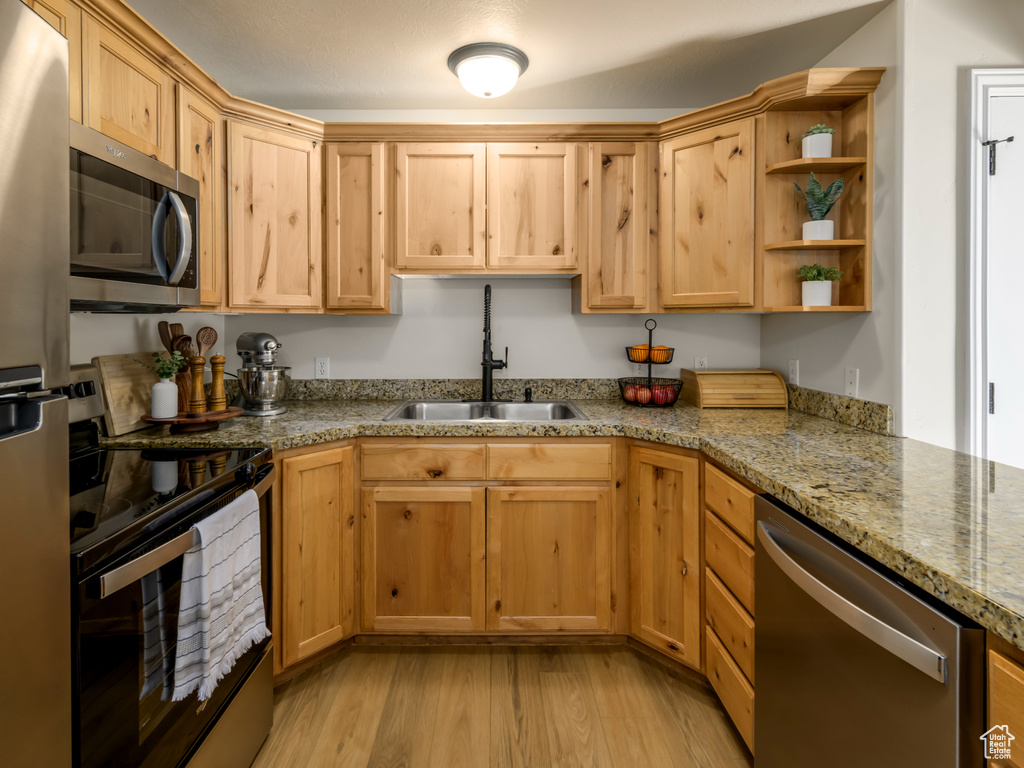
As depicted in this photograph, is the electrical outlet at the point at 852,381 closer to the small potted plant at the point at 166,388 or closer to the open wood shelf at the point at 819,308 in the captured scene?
the open wood shelf at the point at 819,308

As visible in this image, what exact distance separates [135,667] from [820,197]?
244 centimetres

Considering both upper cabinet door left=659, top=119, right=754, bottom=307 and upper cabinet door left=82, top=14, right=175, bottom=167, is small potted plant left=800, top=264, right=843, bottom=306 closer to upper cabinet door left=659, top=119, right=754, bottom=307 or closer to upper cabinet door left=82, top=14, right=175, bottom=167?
upper cabinet door left=659, top=119, right=754, bottom=307

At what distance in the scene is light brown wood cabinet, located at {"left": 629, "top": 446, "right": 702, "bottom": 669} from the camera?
1.99 m

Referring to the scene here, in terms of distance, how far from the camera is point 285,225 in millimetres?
2416

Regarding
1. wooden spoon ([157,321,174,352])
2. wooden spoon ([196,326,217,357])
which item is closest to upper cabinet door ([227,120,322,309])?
wooden spoon ([196,326,217,357])

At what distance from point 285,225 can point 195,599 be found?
167 cm

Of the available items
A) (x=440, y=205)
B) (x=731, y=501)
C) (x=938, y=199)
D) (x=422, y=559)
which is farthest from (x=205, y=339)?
(x=938, y=199)

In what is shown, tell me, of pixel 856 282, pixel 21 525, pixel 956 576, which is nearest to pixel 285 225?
pixel 21 525

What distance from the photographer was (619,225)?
8.31ft

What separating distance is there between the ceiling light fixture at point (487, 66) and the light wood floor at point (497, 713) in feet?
7.45

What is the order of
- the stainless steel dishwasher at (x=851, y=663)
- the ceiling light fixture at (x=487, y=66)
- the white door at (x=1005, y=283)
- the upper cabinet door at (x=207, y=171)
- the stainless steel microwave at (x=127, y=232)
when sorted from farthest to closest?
the ceiling light fixture at (x=487, y=66), the upper cabinet door at (x=207, y=171), the white door at (x=1005, y=283), the stainless steel microwave at (x=127, y=232), the stainless steel dishwasher at (x=851, y=663)

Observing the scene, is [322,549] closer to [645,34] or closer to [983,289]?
[645,34]

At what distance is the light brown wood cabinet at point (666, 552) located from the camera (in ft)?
6.52

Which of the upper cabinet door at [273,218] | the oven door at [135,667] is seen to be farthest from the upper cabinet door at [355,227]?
the oven door at [135,667]
